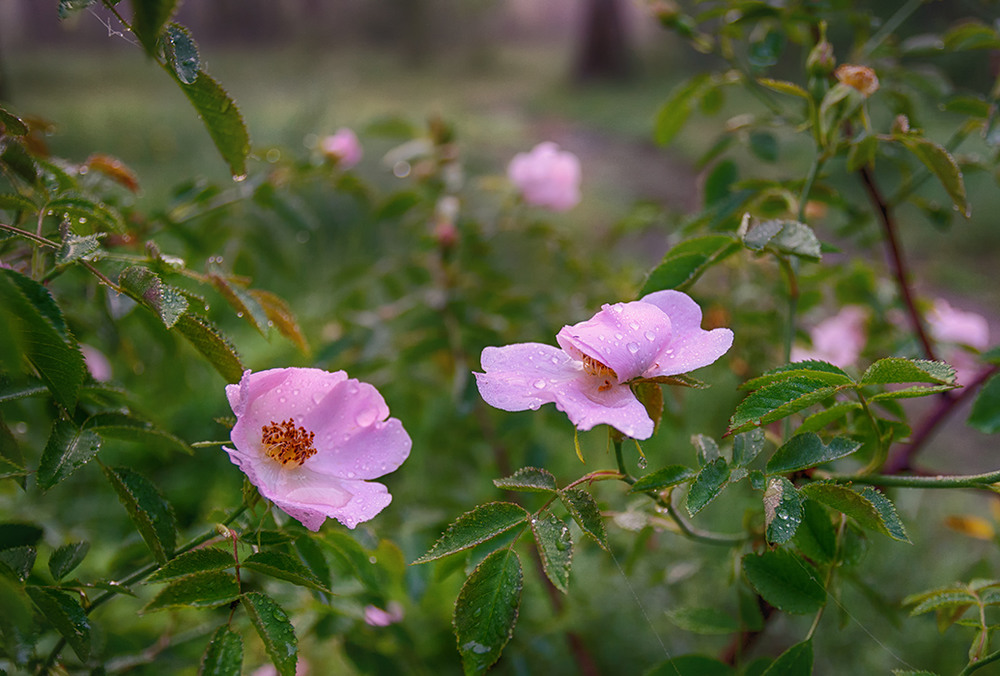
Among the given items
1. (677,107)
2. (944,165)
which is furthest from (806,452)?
(677,107)

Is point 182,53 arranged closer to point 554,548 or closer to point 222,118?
point 222,118

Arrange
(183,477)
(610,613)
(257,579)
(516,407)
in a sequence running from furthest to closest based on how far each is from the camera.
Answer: (183,477) → (610,613) → (257,579) → (516,407)

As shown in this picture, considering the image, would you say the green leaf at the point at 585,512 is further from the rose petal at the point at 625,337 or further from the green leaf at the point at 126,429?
the green leaf at the point at 126,429

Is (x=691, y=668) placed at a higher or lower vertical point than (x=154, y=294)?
lower

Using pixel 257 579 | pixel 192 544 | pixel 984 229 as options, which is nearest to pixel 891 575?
pixel 257 579

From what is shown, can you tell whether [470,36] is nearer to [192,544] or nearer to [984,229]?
[984,229]

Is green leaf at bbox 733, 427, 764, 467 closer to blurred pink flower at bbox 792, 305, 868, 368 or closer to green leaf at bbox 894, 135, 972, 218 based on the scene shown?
green leaf at bbox 894, 135, 972, 218
